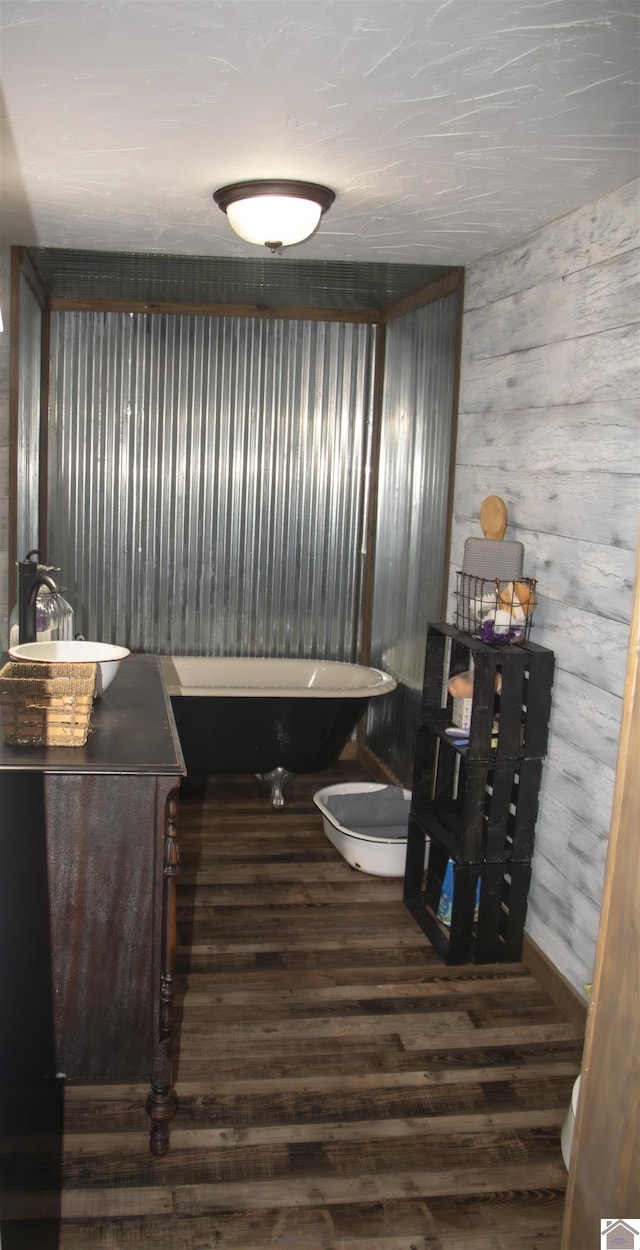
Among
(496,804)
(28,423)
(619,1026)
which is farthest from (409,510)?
(619,1026)

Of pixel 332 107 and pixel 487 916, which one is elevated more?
pixel 332 107

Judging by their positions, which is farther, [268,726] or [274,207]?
[268,726]

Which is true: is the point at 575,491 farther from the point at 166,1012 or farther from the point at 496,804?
the point at 166,1012

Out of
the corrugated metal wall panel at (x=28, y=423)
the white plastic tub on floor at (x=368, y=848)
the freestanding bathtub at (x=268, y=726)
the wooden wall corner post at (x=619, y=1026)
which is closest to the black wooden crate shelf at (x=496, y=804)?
the white plastic tub on floor at (x=368, y=848)

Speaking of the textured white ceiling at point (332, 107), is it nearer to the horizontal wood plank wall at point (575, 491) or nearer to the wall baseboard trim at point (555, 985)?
the horizontal wood plank wall at point (575, 491)

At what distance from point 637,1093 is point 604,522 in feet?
6.16

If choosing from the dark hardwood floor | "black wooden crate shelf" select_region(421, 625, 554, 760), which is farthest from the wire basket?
the dark hardwood floor

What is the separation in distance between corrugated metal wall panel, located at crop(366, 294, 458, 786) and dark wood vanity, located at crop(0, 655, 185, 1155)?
231cm

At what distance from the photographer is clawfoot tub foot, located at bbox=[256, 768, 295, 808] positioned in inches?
190

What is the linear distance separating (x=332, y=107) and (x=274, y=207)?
735mm

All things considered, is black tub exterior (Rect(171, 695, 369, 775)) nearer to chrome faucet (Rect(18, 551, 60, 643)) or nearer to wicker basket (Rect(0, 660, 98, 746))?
chrome faucet (Rect(18, 551, 60, 643))

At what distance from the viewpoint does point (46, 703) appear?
92.7 inches

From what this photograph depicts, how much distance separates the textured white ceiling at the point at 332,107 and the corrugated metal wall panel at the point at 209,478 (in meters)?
1.83

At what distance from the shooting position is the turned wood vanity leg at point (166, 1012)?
7.68ft
